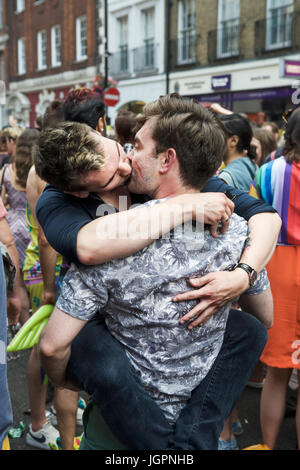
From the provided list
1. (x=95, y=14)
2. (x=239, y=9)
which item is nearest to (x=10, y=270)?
(x=239, y=9)

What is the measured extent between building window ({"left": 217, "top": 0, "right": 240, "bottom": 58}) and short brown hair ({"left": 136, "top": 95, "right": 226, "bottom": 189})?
53.4 feet

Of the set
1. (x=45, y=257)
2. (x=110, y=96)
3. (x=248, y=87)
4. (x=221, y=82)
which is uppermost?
(x=221, y=82)

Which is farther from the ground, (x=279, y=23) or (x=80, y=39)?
(x=80, y=39)

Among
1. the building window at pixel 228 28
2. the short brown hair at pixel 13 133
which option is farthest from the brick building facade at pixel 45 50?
the short brown hair at pixel 13 133

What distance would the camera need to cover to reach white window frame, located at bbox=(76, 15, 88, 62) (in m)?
22.5

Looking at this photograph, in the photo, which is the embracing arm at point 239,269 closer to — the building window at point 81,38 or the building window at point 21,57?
the building window at point 81,38

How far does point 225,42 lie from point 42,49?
40.5 feet

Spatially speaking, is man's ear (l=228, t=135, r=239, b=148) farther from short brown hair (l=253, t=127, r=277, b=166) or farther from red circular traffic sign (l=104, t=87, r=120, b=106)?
red circular traffic sign (l=104, t=87, r=120, b=106)

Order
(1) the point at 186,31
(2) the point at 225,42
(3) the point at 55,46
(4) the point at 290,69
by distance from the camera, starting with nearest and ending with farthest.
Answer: (4) the point at 290,69
(2) the point at 225,42
(1) the point at 186,31
(3) the point at 55,46

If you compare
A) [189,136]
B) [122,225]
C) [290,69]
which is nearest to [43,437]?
[122,225]

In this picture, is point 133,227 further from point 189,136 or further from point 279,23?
point 279,23

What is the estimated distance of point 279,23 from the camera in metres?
15.1

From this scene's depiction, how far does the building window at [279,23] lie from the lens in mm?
14789
